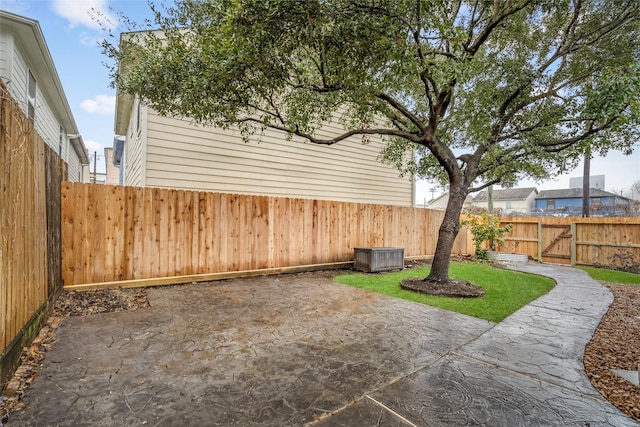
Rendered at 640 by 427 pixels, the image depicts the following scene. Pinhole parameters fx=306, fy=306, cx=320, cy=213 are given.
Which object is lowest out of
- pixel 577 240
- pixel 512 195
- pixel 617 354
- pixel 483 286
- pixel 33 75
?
pixel 483 286

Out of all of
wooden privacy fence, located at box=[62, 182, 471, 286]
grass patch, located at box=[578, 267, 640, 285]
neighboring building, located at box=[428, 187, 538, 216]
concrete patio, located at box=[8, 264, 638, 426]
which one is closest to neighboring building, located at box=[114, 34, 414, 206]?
wooden privacy fence, located at box=[62, 182, 471, 286]

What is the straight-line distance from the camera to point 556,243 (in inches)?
423

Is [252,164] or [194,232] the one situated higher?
[252,164]

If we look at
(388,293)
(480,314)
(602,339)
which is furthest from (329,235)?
(602,339)

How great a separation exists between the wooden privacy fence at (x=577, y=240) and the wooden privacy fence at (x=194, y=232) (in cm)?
623

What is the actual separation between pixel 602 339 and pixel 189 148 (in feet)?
26.0

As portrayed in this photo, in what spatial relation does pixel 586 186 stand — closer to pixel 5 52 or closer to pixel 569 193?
pixel 5 52

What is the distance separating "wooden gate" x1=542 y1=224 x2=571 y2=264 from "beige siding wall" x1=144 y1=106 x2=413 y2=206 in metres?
5.13

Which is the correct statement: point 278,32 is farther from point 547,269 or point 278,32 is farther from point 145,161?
point 547,269

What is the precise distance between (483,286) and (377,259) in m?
2.42

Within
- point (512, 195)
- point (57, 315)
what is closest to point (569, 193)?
point (512, 195)

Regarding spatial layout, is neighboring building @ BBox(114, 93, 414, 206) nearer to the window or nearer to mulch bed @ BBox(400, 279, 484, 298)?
the window

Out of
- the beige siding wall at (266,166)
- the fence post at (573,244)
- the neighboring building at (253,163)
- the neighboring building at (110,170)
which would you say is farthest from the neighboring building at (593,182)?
the neighboring building at (110,170)

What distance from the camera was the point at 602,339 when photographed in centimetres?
361
